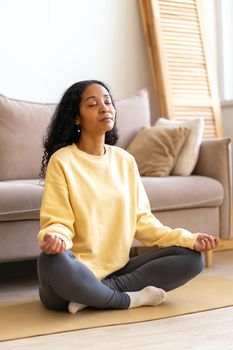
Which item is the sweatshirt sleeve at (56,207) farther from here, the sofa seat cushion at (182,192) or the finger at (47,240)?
the sofa seat cushion at (182,192)

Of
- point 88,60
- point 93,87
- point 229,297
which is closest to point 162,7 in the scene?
point 88,60

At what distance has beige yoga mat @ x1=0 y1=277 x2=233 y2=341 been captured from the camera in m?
2.08

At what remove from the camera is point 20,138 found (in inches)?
137

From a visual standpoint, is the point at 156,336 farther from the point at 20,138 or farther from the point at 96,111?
the point at 20,138

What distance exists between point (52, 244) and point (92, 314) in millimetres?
302

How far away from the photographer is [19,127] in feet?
11.5

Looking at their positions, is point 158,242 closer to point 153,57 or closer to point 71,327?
point 71,327

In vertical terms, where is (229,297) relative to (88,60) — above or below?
below

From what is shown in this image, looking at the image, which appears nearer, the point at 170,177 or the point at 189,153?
the point at 170,177

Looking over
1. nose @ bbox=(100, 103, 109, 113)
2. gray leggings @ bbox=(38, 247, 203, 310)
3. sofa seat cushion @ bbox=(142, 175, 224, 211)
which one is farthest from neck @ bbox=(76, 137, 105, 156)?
sofa seat cushion @ bbox=(142, 175, 224, 211)

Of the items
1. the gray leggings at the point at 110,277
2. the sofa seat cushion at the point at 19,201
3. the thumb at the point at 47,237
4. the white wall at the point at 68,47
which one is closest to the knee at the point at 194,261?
the gray leggings at the point at 110,277

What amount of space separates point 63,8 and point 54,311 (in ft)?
7.70

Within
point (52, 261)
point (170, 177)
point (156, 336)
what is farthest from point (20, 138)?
point (156, 336)

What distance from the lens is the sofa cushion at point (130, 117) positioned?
3787mm
